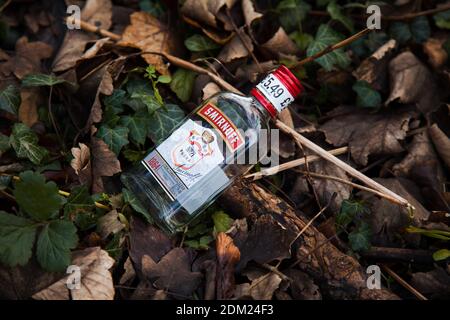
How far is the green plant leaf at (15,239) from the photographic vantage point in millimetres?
1647

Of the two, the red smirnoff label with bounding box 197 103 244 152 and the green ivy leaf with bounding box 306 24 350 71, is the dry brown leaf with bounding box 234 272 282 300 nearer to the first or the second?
the red smirnoff label with bounding box 197 103 244 152

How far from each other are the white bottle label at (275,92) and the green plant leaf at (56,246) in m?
0.84

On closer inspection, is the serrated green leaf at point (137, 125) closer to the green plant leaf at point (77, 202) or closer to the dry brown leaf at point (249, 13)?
the green plant leaf at point (77, 202)

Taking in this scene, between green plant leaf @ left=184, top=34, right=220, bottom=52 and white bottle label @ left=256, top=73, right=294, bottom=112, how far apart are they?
464 mm

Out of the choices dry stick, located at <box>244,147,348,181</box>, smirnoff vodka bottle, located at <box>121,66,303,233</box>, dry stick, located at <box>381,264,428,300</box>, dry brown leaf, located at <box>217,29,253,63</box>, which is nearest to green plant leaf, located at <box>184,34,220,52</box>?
dry brown leaf, located at <box>217,29,253,63</box>

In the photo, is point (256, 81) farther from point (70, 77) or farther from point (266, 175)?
point (70, 77)

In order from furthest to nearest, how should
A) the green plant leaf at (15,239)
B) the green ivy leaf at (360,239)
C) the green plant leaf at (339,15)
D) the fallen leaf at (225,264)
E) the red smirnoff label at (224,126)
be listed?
the green plant leaf at (339,15), the green ivy leaf at (360,239), the red smirnoff label at (224,126), the fallen leaf at (225,264), the green plant leaf at (15,239)

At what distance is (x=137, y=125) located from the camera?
2.04 metres

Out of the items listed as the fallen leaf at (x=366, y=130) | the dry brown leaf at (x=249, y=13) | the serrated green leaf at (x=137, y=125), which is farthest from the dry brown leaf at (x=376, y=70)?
the serrated green leaf at (x=137, y=125)

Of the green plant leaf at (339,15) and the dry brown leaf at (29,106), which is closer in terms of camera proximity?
the dry brown leaf at (29,106)

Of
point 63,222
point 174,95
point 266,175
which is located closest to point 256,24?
point 174,95

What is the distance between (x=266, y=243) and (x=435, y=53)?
48.7 inches

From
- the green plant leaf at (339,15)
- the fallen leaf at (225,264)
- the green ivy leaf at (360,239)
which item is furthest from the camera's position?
the green plant leaf at (339,15)

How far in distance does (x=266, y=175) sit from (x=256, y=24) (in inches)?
29.4
